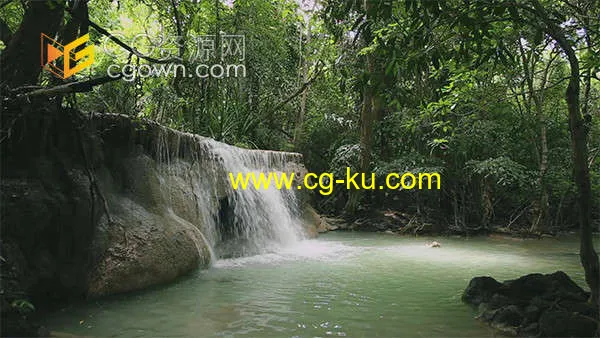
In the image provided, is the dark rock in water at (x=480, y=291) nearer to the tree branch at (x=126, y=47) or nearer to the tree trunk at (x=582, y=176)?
the tree trunk at (x=582, y=176)

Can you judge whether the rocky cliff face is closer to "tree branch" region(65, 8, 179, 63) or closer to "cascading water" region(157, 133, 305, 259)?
"cascading water" region(157, 133, 305, 259)

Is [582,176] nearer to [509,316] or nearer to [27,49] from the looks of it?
[509,316]

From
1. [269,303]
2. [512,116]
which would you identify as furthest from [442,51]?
[512,116]

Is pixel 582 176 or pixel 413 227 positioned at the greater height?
pixel 582 176

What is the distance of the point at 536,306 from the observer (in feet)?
12.6

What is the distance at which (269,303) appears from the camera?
177 inches

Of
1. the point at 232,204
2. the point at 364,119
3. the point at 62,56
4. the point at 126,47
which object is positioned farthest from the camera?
the point at 364,119

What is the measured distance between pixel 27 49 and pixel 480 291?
5.36m

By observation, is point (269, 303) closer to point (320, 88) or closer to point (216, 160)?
point (216, 160)

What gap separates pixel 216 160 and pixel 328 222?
532 cm

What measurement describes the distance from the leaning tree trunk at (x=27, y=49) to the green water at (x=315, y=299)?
7.88 ft

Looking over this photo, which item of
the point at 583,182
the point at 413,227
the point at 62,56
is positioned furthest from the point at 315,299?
the point at 413,227

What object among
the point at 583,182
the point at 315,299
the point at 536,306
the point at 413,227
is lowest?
the point at 315,299

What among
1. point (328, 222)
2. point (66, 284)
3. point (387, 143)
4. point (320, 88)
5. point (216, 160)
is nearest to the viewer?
point (66, 284)
